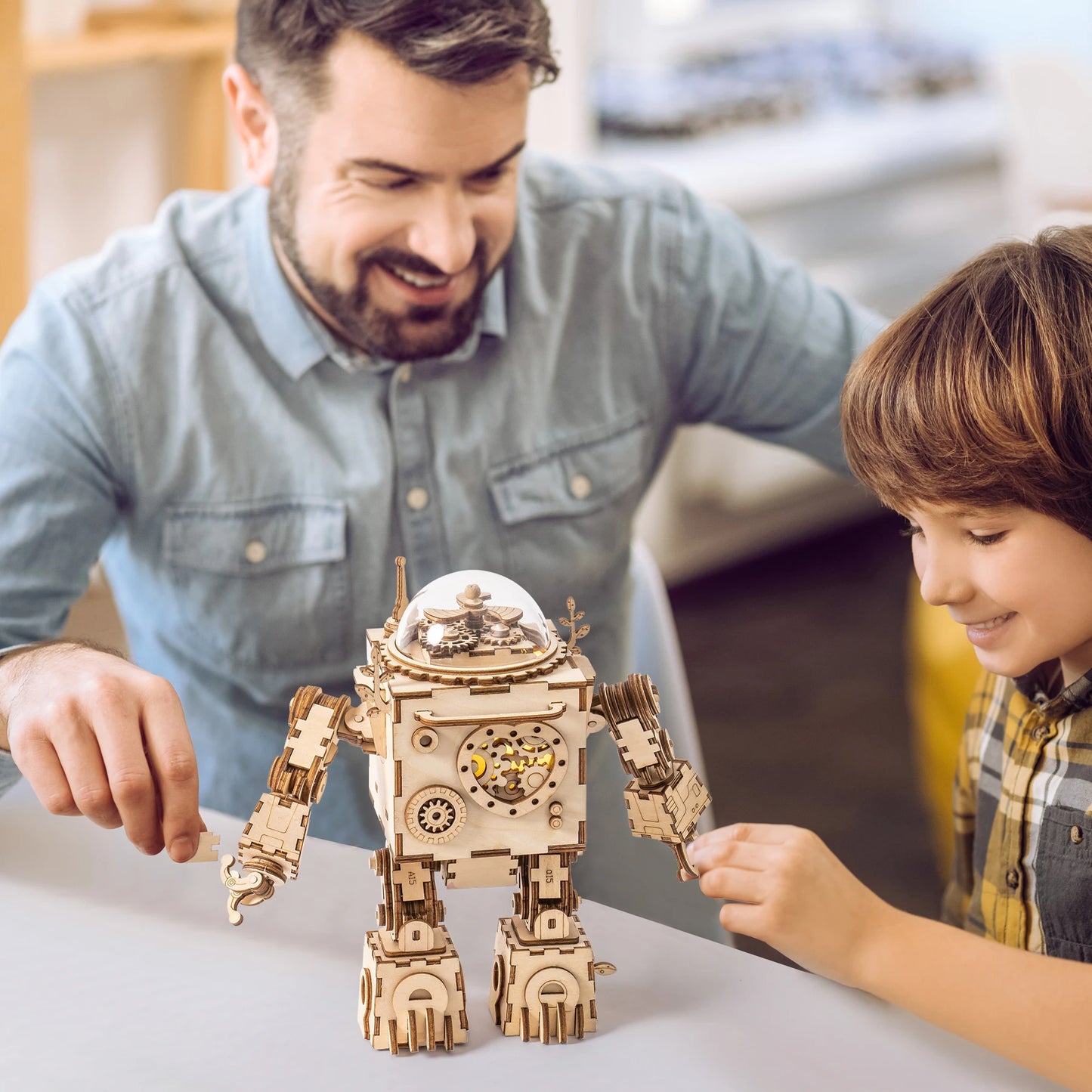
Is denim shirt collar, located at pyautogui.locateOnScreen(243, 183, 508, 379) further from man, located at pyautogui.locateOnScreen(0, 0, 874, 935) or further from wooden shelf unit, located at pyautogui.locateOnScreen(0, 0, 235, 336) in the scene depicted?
wooden shelf unit, located at pyautogui.locateOnScreen(0, 0, 235, 336)

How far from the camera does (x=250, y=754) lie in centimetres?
126

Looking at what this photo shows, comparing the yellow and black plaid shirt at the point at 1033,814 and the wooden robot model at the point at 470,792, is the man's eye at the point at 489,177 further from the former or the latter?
Result: the yellow and black plaid shirt at the point at 1033,814

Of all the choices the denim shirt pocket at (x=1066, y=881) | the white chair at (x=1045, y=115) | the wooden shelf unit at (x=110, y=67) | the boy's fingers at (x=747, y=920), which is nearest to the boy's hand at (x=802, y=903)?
the boy's fingers at (x=747, y=920)

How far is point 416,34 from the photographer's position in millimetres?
1032

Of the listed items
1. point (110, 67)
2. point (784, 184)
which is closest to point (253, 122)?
point (110, 67)

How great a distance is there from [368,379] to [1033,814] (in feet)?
2.10

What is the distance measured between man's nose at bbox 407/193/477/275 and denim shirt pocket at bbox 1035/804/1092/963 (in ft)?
1.88

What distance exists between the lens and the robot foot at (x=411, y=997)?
78 cm

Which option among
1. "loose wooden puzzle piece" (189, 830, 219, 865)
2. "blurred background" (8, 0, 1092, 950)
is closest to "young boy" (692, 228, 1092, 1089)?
"loose wooden puzzle piece" (189, 830, 219, 865)

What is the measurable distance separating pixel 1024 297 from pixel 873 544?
2.56m

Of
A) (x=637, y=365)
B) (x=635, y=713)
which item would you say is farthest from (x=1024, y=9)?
(x=635, y=713)

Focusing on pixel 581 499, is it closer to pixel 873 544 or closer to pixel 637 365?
pixel 637 365

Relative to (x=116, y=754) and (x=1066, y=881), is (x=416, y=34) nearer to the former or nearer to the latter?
(x=116, y=754)

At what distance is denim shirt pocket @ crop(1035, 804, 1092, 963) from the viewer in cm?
87
